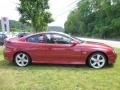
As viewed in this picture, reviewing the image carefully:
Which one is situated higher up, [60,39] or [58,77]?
[60,39]

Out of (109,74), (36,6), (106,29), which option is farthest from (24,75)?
(106,29)

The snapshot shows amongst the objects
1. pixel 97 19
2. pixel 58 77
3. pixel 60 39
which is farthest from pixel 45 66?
pixel 97 19

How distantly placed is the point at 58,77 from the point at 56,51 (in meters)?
2.23

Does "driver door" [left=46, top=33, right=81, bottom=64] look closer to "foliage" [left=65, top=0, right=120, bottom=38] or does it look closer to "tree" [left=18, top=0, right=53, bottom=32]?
"tree" [left=18, top=0, right=53, bottom=32]

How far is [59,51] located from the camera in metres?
11.2

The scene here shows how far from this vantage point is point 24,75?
9.48 meters

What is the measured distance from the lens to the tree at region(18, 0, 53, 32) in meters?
19.4

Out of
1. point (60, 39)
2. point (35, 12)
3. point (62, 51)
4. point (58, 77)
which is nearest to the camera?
point (58, 77)

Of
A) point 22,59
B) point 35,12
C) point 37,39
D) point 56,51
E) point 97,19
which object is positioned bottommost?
point 22,59

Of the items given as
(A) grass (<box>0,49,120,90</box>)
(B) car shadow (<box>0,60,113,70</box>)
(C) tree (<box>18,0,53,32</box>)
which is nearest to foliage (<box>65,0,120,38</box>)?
(C) tree (<box>18,0,53,32</box>)

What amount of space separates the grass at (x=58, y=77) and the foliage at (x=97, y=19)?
209 feet

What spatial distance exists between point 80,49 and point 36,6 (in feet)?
30.9

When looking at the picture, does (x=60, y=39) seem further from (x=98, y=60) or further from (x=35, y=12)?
(x=35, y=12)

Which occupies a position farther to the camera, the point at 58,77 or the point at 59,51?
the point at 59,51
